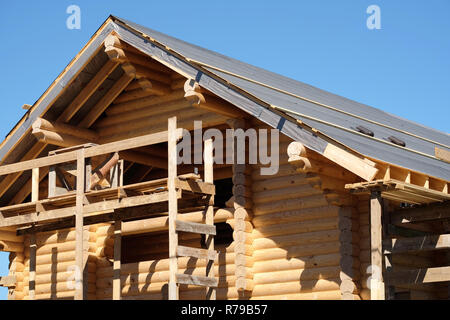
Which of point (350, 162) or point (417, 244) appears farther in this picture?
point (417, 244)

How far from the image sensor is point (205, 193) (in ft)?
61.9

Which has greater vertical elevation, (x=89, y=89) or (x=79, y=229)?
(x=89, y=89)

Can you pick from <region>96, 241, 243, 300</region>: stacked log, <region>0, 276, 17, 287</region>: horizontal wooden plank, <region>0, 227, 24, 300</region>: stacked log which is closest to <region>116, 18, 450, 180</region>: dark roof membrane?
<region>96, 241, 243, 300</region>: stacked log

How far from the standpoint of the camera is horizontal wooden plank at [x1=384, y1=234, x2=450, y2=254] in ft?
56.2

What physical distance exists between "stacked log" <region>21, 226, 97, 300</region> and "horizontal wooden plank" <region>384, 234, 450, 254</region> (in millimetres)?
8025

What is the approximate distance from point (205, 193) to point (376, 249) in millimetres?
3999

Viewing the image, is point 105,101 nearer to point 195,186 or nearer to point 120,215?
point 120,215

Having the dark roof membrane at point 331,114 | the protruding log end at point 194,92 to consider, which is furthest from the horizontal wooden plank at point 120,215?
the dark roof membrane at point 331,114

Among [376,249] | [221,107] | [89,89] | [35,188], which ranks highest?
[89,89]

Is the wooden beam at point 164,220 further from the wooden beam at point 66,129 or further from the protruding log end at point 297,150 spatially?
the protruding log end at point 297,150

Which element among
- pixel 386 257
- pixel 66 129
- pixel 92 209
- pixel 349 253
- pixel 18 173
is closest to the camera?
pixel 386 257

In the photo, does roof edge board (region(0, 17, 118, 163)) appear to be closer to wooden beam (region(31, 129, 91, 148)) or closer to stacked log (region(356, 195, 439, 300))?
wooden beam (region(31, 129, 91, 148))

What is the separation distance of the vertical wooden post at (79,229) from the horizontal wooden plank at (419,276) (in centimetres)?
641

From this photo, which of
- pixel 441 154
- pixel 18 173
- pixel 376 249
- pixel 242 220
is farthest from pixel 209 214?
pixel 18 173
